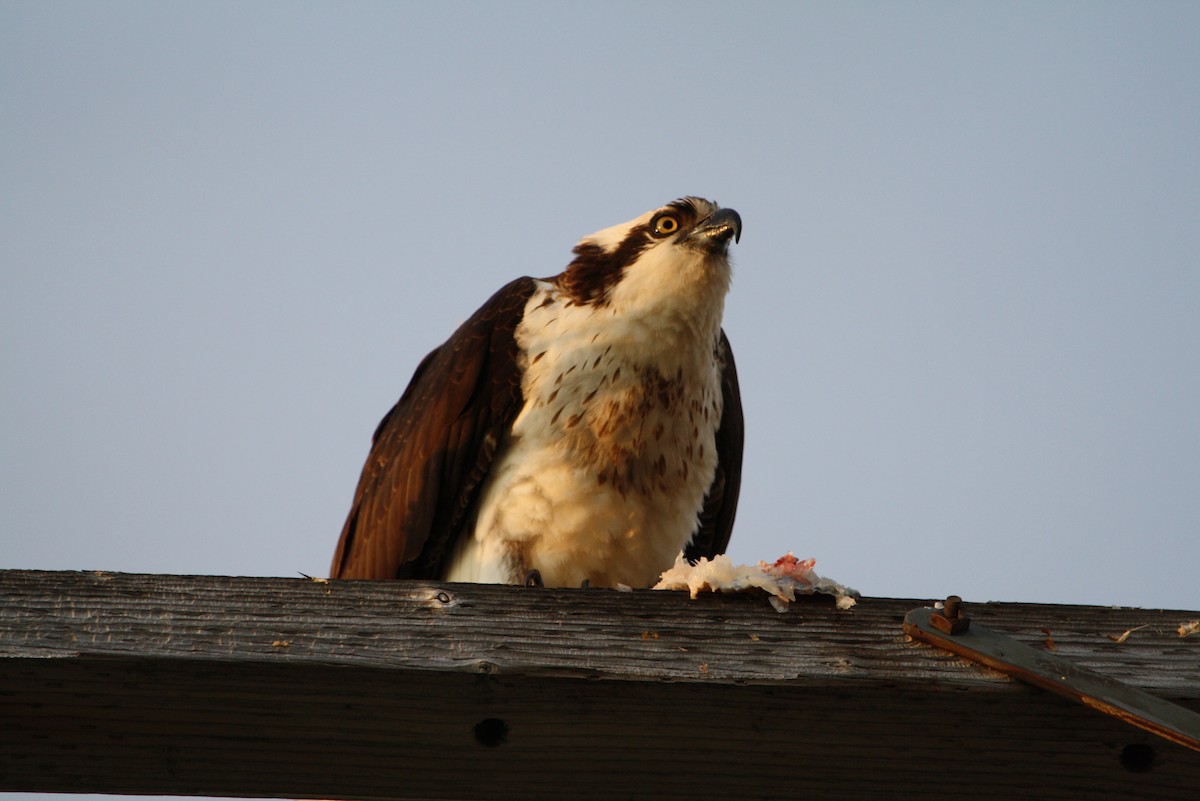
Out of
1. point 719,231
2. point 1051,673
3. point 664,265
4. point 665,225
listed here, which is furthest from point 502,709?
point 665,225

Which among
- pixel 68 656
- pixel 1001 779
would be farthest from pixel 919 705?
pixel 68 656

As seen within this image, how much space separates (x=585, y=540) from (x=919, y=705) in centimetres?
277

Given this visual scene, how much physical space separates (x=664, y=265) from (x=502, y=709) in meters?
3.27

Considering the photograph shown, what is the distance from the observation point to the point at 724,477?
5336mm

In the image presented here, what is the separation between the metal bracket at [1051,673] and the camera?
A: 1.80 meters

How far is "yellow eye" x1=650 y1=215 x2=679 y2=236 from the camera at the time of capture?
16.9 ft

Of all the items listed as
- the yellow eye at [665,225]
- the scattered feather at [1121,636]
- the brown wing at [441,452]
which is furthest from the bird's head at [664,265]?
the scattered feather at [1121,636]

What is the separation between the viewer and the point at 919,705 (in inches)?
74.5

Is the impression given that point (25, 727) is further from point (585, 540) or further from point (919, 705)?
point (585, 540)

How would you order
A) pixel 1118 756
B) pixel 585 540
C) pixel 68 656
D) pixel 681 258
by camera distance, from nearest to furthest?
1. pixel 68 656
2. pixel 1118 756
3. pixel 585 540
4. pixel 681 258

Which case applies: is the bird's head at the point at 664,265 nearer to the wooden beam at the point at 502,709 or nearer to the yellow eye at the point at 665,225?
the yellow eye at the point at 665,225

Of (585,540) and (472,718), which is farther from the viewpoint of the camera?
(585,540)

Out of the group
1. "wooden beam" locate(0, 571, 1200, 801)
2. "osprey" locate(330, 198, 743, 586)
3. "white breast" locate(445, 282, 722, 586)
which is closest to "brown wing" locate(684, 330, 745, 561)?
"osprey" locate(330, 198, 743, 586)

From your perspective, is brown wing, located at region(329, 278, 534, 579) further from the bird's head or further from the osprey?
the bird's head
